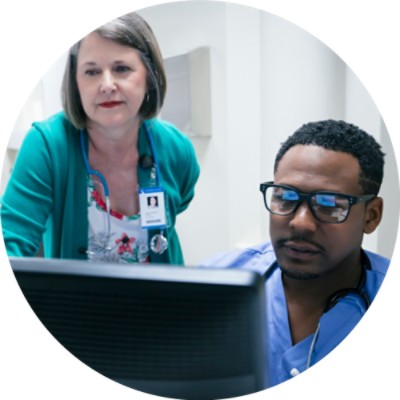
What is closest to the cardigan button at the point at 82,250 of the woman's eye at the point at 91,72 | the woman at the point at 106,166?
the woman at the point at 106,166

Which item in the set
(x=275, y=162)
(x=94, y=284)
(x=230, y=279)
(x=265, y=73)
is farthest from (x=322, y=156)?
(x=94, y=284)

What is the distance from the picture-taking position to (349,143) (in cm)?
104

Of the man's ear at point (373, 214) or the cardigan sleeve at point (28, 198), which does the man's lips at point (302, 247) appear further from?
the cardigan sleeve at point (28, 198)

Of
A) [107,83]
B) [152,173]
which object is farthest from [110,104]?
[152,173]

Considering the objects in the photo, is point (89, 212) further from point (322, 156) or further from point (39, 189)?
point (322, 156)

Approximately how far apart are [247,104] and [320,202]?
0.28 metres

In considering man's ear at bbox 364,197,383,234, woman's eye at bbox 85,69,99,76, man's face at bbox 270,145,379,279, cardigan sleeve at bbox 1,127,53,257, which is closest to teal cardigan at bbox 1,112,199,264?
cardigan sleeve at bbox 1,127,53,257

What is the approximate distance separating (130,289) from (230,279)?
139mm

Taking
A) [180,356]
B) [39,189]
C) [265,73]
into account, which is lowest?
[180,356]

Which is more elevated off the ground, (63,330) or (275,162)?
(275,162)

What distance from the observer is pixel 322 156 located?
102cm

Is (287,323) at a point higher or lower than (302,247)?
lower

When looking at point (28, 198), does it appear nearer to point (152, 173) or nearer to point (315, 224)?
point (152, 173)

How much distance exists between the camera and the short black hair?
1041mm
